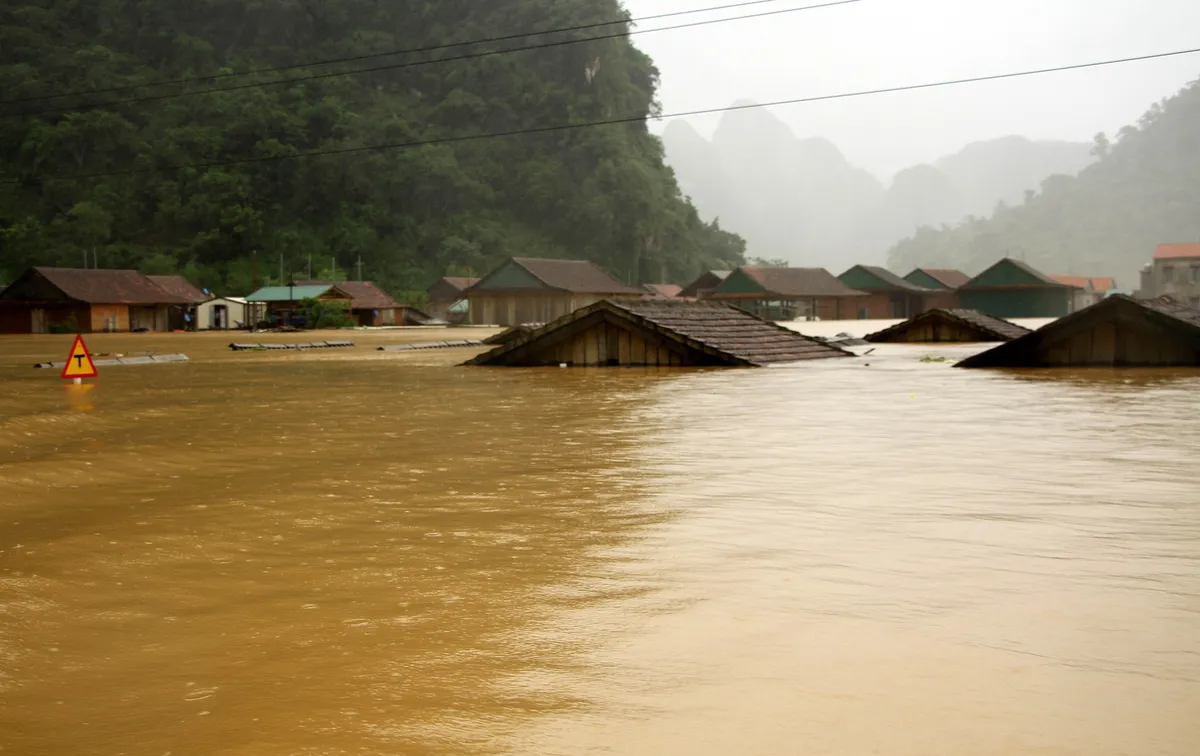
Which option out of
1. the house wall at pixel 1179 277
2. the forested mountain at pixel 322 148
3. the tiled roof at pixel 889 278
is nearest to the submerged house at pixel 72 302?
the forested mountain at pixel 322 148

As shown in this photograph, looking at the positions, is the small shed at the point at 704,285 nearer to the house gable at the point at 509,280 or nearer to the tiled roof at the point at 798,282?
the tiled roof at the point at 798,282

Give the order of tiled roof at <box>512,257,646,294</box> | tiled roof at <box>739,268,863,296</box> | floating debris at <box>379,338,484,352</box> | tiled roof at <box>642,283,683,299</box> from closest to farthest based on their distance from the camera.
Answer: floating debris at <box>379,338,484,352</box> → tiled roof at <box>512,257,646,294</box> → tiled roof at <box>739,268,863,296</box> → tiled roof at <box>642,283,683,299</box>

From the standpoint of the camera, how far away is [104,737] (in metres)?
2.82

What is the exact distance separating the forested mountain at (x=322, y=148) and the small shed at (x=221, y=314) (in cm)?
1172

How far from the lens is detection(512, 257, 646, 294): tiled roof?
67.3 m

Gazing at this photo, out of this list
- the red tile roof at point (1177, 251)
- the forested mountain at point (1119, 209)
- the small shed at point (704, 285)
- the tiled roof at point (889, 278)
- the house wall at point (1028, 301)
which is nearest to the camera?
the house wall at point (1028, 301)

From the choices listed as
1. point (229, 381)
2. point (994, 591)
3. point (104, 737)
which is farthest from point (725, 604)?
point (229, 381)

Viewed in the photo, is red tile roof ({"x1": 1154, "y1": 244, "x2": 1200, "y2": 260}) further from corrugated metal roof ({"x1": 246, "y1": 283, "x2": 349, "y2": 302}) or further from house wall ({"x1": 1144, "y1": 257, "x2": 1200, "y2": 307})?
corrugated metal roof ({"x1": 246, "y1": 283, "x2": 349, "y2": 302})

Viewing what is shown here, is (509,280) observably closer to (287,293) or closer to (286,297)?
(286,297)

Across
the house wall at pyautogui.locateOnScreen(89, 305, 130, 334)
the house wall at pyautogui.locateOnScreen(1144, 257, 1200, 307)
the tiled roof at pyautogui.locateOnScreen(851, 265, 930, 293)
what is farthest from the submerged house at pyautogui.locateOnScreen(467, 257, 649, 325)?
the house wall at pyautogui.locateOnScreen(1144, 257, 1200, 307)

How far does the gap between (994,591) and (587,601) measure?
1488 millimetres

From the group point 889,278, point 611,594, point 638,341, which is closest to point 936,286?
point 889,278

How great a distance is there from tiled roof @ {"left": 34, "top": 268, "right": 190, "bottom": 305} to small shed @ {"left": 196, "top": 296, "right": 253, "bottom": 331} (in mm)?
4126

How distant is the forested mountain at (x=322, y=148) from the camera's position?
91438 mm
